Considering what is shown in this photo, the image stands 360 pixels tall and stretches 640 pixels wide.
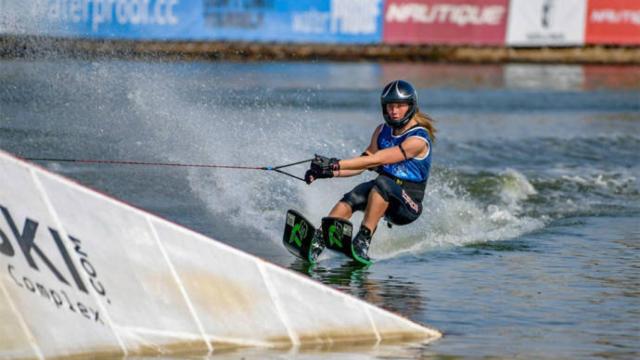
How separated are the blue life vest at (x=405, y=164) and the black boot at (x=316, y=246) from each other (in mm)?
813

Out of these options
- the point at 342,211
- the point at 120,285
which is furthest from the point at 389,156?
the point at 120,285

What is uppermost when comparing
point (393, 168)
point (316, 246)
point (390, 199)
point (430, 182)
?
point (393, 168)

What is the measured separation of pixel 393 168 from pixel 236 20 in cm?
2512

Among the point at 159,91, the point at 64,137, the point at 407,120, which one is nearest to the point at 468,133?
the point at 159,91

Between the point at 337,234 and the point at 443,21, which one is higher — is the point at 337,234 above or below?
above

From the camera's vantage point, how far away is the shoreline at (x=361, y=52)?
32.6 m

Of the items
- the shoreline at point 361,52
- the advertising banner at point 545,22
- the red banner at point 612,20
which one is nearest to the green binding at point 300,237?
the shoreline at point 361,52

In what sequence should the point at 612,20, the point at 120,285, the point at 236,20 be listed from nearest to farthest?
the point at 120,285 < the point at 236,20 < the point at 612,20

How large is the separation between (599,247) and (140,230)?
6414 millimetres

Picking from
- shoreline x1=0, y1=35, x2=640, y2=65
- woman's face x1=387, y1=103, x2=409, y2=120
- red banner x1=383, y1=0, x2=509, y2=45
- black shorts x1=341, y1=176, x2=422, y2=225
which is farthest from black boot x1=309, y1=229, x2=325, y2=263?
red banner x1=383, y1=0, x2=509, y2=45

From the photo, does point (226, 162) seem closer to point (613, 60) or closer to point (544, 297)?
point (544, 297)

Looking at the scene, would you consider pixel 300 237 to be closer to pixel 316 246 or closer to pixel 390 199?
pixel 316 246

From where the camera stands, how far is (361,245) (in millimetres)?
11477

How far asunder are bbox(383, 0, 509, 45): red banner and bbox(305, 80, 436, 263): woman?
2692cm
